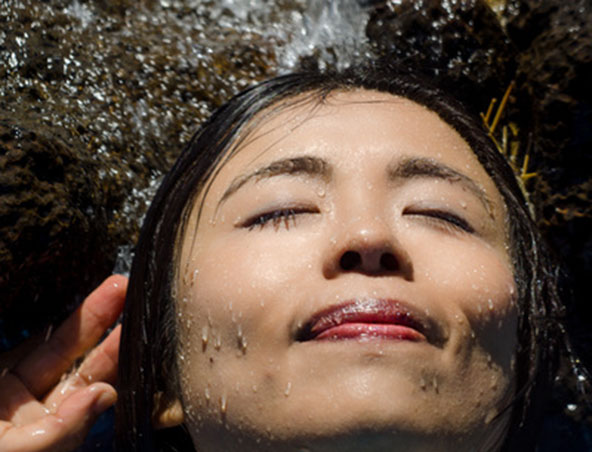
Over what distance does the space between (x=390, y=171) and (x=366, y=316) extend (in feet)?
1.89

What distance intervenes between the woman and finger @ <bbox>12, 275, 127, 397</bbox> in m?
0.13

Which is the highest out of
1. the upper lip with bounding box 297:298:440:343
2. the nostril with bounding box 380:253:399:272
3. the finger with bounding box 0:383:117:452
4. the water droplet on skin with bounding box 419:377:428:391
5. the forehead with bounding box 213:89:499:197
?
the forehead with bounding box 213:89:499:197

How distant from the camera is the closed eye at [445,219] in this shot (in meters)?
2.41

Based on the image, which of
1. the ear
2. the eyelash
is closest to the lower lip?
the eyelash

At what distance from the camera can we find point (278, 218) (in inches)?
94.3

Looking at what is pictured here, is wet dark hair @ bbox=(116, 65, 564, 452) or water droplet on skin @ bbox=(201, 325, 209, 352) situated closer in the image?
water droplet on skin @ bbox=(201, 325, 209, 352)

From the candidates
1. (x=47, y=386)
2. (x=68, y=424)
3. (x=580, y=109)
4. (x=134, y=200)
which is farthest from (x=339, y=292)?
(x=580, y=109)

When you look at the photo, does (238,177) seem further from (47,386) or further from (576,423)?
(576,423)

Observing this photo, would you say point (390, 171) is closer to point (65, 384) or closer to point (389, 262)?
point (389, 262)

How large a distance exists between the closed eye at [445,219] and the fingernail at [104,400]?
1.34m

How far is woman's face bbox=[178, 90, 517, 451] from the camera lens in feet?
6.79

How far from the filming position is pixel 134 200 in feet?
11.4

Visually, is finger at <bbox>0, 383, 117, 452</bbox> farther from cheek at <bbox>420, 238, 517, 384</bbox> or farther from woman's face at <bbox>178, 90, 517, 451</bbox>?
cheek at <bbox>420, 238, 517, 384</bbox>

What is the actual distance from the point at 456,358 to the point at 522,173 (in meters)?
1.88
